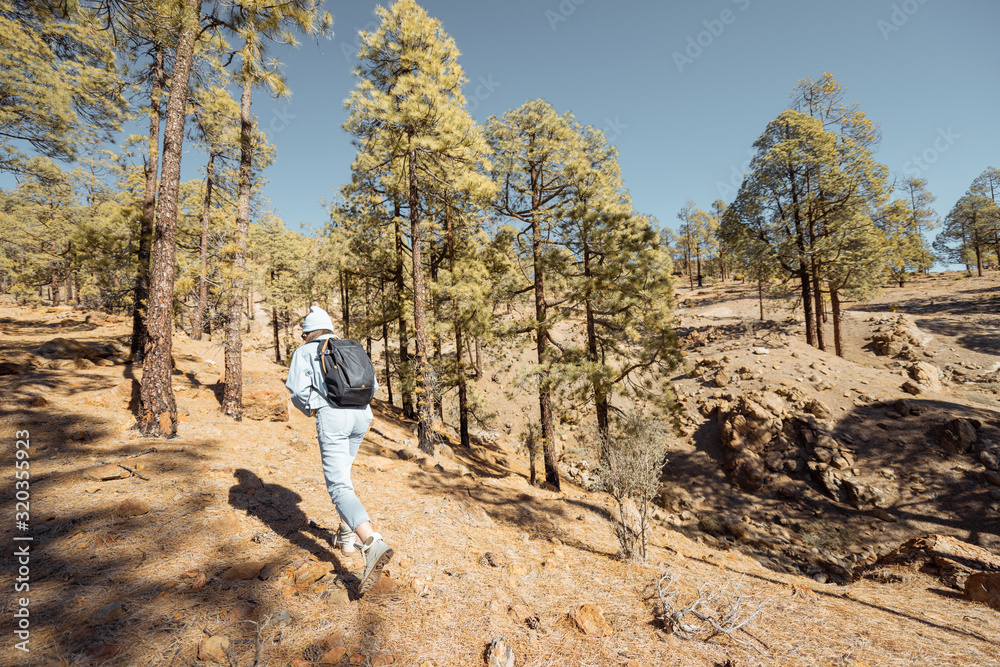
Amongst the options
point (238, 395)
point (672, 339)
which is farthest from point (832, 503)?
point (238, 395)

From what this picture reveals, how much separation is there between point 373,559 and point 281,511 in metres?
2.39

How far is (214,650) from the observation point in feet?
7.71

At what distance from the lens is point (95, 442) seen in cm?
553

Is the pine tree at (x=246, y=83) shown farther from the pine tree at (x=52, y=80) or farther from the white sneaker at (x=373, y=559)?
the white sneaker at (x=373, y=559)

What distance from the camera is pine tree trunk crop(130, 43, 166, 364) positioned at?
9539mm

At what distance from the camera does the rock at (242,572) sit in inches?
124

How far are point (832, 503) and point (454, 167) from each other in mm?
14505

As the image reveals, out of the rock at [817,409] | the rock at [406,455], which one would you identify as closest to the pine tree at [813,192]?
the rock at [817,409]

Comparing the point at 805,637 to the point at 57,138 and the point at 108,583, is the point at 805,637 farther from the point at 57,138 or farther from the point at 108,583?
the point at 57,138

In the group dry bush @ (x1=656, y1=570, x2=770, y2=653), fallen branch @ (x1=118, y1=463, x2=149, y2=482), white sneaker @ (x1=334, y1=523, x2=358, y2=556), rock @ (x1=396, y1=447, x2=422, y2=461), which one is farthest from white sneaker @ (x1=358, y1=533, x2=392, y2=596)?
rock @ (x1=396, y1=447, x2=422, y2=461)

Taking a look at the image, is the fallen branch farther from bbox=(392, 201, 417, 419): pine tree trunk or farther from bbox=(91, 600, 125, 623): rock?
bbox=(392, 201, 417, 419): pine tree trunk

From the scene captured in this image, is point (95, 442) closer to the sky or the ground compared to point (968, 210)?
closer to the ground

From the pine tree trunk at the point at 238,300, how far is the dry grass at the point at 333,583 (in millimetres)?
1690

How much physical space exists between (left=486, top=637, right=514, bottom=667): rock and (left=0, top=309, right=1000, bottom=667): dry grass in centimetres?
15
